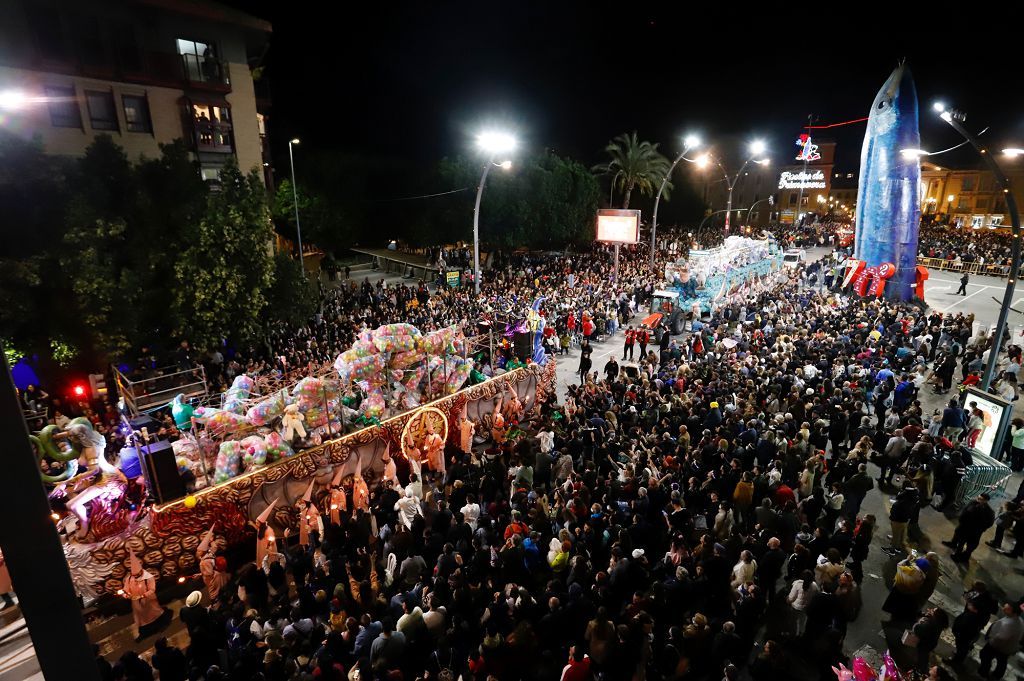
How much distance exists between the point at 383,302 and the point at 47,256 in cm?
1295

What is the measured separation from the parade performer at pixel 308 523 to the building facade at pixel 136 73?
1210 cm

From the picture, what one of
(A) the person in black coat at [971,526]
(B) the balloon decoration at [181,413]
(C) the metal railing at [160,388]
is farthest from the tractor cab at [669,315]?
(B) the balloon decoration at [181,413]

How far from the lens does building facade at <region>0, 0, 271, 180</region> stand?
59.8 feet

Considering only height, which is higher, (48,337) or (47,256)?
(47,256)

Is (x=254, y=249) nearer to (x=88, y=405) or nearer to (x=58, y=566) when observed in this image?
(x=88, y=405)

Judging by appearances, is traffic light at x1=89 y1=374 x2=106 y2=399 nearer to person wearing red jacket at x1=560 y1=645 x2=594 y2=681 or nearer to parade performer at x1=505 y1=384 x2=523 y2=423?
parade performer at x1=505 y1=384 x2=523 y2=423

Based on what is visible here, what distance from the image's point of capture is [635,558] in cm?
805

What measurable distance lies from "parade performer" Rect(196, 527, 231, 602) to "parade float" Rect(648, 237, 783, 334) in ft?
58.6

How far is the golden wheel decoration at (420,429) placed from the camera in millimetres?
12664

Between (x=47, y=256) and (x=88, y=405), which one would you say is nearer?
(x=47, y=256)

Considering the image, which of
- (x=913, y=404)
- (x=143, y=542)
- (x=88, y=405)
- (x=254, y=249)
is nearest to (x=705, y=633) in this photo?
(x=143, y=542)

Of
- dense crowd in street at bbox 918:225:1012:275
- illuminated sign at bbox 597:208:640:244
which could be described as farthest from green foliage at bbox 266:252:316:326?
dense crowd in street at bbox 918:225:1012:275

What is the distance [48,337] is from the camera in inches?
543

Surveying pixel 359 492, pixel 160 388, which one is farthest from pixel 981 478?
pixel 160 388
